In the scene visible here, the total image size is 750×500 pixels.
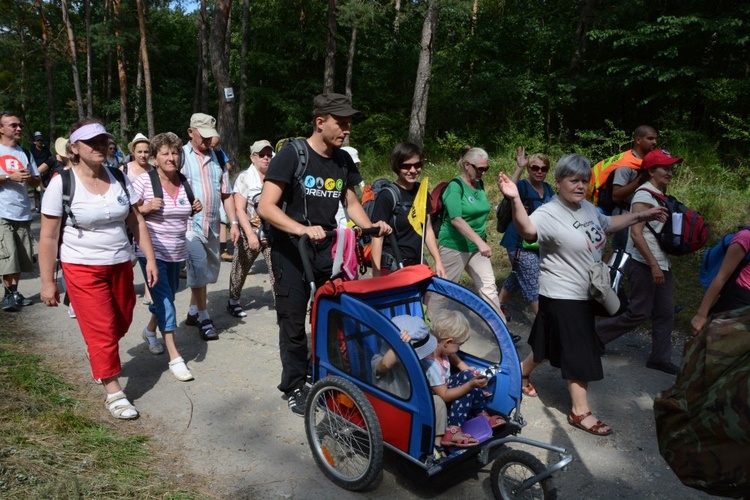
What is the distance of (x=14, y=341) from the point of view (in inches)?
218

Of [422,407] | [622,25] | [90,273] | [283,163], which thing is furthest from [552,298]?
[622,25]

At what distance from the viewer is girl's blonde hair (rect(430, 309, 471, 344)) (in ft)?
11.4

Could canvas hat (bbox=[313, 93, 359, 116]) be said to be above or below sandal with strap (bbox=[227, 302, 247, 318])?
above

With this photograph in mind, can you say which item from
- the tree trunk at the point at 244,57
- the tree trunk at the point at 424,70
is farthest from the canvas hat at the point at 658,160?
the tree trunk at the point at 244,57

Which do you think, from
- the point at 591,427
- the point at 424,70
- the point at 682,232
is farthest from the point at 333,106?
the point at 424,70

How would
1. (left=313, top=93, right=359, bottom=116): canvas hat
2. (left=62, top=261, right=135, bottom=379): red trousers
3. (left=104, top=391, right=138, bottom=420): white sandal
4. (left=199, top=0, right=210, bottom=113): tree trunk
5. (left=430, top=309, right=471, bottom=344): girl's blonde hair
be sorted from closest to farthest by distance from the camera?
1. (left=430, top=309, right=471, bottom=344): girl's blonde hair
2. (left=313, top=93, right=359, bottom=116): canvas hat
3. (left=62, top=261, right=135, bottom=379): red trousers
4. (left=104, top=391, right=138, bottom=420): white sandal
5. (left=199, top=0, right=210, bottom=113): tree trunk

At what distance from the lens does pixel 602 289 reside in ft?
12.9

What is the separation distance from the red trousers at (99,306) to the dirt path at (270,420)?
52cm

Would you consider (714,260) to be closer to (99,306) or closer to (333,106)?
(333,106)

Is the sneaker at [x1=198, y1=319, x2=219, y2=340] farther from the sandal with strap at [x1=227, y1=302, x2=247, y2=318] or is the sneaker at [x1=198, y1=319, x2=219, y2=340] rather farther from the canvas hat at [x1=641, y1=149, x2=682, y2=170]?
the canvas hat at [x1=641, y1=149, x2=682, y2=170]

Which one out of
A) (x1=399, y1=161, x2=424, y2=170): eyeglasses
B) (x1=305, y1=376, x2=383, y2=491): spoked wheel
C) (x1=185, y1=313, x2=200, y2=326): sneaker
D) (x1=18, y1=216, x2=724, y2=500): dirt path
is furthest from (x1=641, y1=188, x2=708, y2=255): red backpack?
(x1=185, y1=313, x2=200, y2=326): sneaker

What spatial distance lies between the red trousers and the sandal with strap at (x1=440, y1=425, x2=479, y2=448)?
2449 mm

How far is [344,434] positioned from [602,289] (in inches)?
76.6

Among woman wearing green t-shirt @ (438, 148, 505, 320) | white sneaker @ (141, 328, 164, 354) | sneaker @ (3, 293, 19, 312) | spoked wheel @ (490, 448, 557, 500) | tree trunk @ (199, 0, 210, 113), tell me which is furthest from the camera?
tree trunk @ (199, 0, 210, 113)
